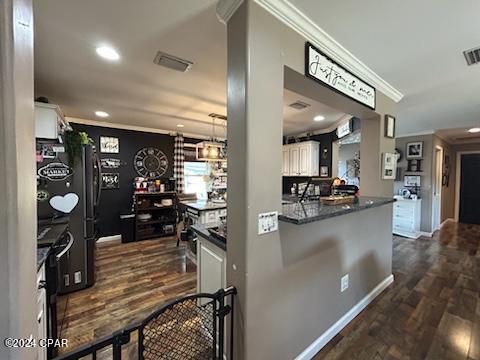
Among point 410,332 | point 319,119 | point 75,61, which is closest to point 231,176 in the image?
point 75,61

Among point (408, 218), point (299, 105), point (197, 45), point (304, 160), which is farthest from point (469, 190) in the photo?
point (197, 45)

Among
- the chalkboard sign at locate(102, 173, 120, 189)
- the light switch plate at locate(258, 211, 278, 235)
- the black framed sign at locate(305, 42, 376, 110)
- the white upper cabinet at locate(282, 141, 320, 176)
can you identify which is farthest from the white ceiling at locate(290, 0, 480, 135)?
the chalkboard sign at locate(102, 173, 120, 189)

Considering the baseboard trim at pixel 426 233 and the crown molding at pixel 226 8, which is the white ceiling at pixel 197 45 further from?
the baseboard trim at pixel 426 233

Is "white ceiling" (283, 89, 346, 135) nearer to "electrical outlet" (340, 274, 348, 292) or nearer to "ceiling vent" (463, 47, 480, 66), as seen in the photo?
"ceiling vent" (463, 47, 480, 66)

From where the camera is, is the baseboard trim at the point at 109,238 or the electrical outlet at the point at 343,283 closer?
the electrical outlet at the point at 343,283

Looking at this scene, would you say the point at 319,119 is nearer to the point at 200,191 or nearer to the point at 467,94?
the point at 467,94

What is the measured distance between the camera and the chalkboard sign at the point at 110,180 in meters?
4.63

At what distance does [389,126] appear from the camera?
270 centimetres

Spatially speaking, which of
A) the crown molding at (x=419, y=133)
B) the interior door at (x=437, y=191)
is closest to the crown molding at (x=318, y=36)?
the crown molding at (x=419, y=133)

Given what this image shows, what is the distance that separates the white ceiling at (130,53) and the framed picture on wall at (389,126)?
81.5 inches

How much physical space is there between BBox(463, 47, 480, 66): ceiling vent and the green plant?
4.03m

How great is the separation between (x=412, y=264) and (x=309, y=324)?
9.54 ft

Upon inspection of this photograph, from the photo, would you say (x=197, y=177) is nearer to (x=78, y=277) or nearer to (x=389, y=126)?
(x=78, y=277)

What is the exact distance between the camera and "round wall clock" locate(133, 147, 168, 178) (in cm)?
500
